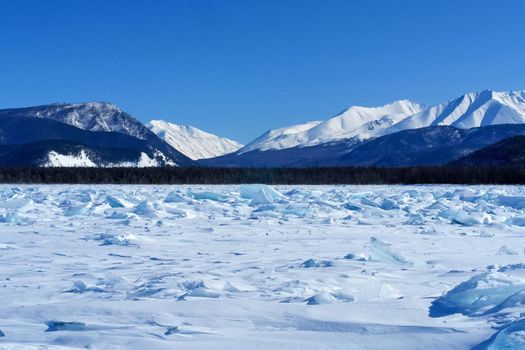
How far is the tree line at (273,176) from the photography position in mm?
45125

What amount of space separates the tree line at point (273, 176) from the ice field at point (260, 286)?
3475 centimetres

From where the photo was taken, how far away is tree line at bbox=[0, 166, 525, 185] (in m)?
45.1

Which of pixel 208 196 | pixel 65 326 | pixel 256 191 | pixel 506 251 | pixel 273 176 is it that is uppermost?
pixel 273 176

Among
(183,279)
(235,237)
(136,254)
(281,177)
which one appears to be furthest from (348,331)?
(281,177)

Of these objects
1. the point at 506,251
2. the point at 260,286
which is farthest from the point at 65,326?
the point at 506,251

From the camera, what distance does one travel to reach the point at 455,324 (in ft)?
12.8

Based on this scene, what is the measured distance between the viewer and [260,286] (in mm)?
5297

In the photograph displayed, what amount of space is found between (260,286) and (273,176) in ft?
144

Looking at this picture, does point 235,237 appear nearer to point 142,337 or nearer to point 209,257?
point 209,257

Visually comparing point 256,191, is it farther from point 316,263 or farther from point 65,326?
point 65,326

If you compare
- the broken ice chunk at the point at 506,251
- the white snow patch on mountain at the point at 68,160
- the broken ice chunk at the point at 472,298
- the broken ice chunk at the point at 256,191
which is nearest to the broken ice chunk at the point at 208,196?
the broken ice chunk at the point at 256,191

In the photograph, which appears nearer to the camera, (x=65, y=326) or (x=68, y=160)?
(x=65, y=326)

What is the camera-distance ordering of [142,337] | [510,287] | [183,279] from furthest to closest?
[183,279]
[510,287]
[142,337]

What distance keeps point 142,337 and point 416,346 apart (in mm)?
1474
